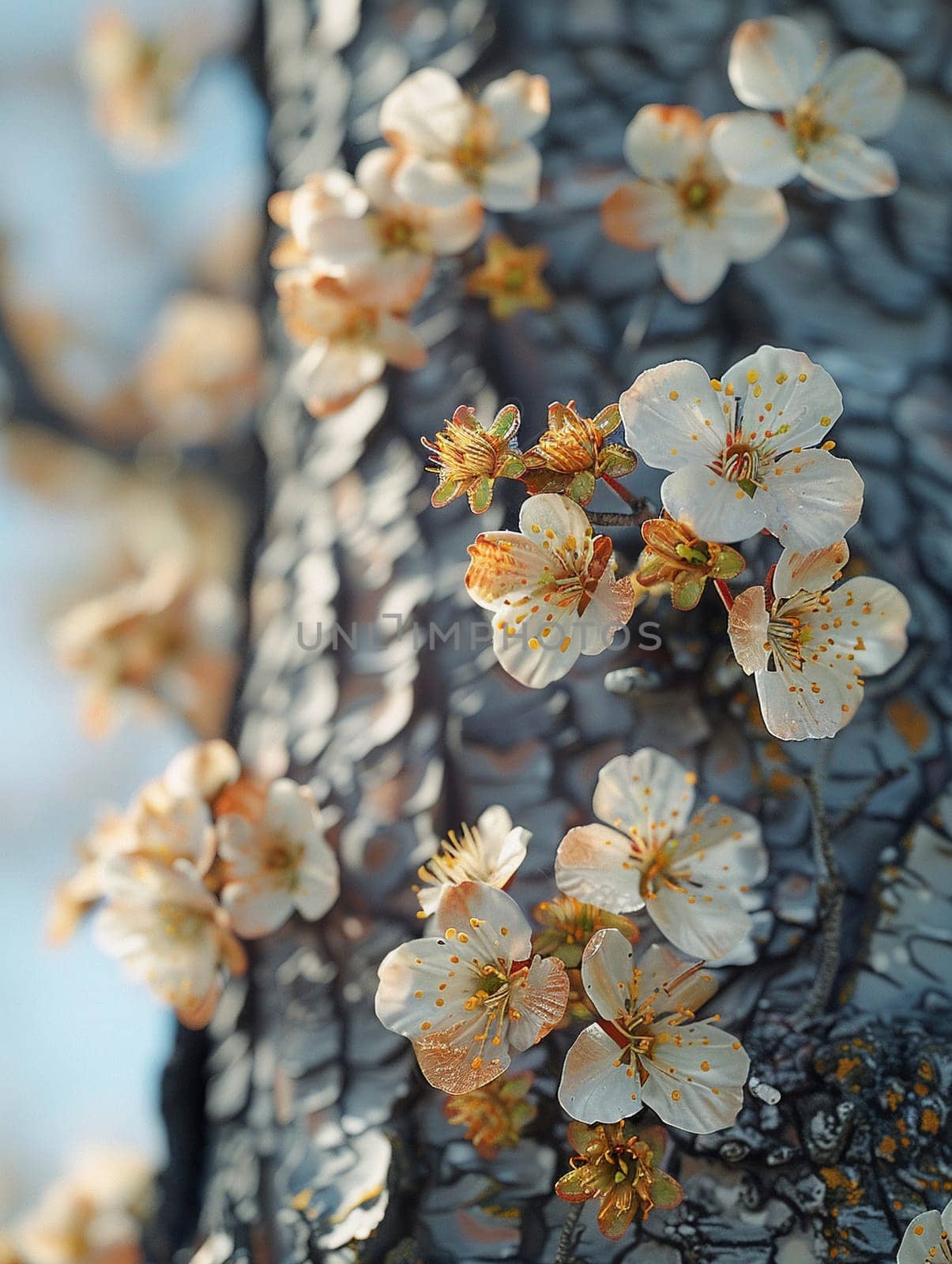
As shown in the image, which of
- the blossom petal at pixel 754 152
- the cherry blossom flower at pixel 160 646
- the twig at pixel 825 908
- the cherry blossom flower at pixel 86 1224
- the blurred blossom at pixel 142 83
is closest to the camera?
the twig at pixel 825 908

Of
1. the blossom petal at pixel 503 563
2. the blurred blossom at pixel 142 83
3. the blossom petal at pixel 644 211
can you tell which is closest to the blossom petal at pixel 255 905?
the blossom petal at pixel 503 563

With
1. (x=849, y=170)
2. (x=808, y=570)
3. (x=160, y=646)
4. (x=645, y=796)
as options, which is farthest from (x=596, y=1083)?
(x=160, y=646)

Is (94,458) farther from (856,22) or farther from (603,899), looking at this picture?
(603,899)

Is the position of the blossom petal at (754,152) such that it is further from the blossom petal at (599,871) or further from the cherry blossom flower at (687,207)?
the blossom petal at (599,871)

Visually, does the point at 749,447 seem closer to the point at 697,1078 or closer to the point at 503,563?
the point at 503,563

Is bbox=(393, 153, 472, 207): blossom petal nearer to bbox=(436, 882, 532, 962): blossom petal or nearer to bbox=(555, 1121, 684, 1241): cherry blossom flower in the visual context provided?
bbox=(436, 882, 532, 962): blossom petal

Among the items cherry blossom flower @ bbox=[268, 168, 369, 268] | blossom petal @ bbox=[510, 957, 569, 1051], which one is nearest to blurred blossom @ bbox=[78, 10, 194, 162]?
cherry blossom flower @ bbox=[268, 168, 369, 268]

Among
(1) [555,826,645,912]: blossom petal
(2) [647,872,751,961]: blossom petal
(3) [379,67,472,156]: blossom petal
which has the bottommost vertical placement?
(2) [647,872,751,961]: blossom petal
